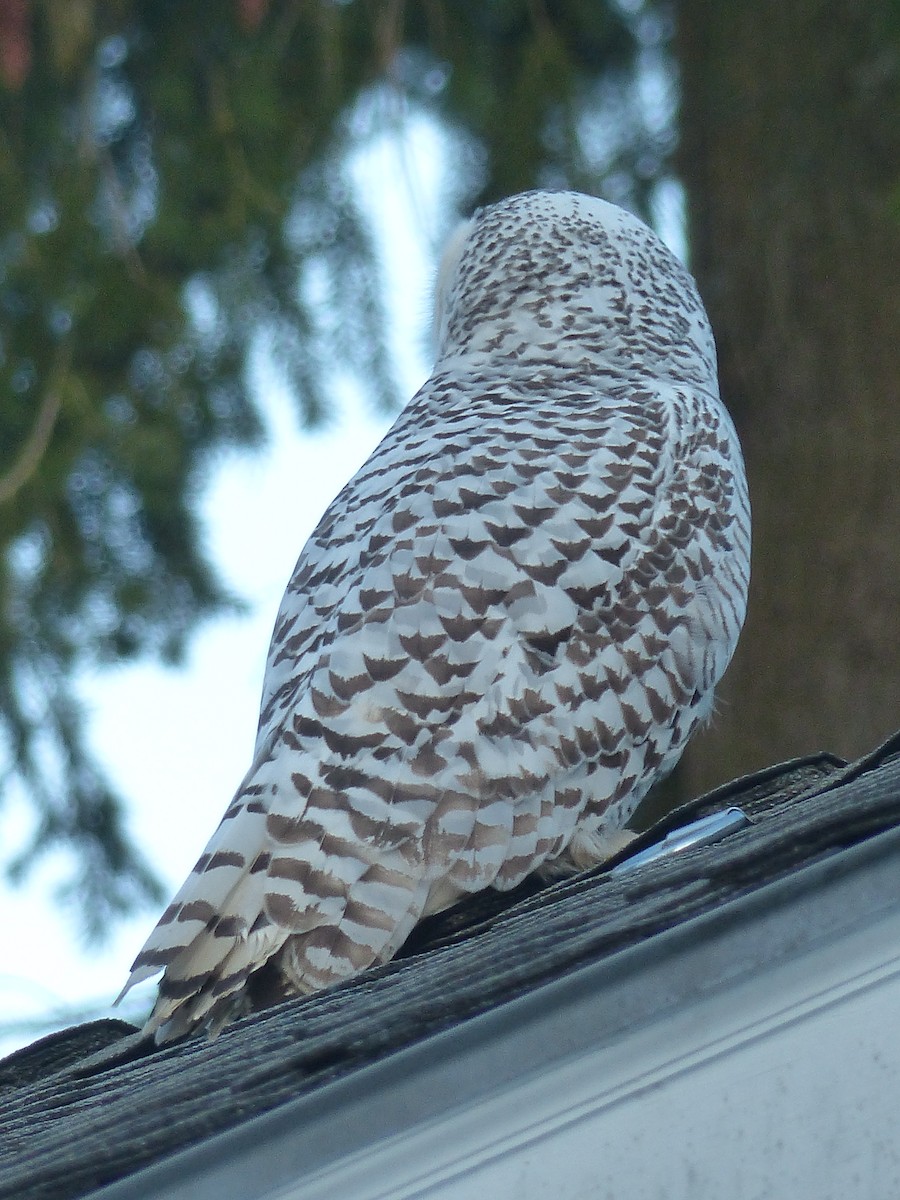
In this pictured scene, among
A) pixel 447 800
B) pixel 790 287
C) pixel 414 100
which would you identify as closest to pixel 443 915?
pixel 447 800

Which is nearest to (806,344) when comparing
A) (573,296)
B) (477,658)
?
(573,296)

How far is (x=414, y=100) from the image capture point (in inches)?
218

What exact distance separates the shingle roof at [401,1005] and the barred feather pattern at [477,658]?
0.58 feet

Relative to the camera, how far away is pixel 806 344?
16.4 ft

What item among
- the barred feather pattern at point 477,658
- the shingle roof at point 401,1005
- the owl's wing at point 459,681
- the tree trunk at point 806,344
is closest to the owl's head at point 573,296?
the barred feather pattern at point 477,658

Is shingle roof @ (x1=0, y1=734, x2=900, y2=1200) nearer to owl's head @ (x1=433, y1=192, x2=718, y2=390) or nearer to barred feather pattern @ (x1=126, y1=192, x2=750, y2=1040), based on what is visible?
barred feather pattern @ (x1=126, y1=192, x2=750, y2=1040)

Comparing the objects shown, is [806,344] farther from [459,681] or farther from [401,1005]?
[401,1005]

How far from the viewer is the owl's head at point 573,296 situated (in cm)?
344

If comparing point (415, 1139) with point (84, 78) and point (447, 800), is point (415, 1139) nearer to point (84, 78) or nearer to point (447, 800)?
point (447, 800)

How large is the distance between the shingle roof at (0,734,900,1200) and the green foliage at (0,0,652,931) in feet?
11.0

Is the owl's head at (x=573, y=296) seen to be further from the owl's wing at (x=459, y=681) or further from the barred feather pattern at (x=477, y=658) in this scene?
the owl's wing at (x=459, y=681)

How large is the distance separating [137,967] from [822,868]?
108cm

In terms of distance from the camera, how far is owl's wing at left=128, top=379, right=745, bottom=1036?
236 centimetres

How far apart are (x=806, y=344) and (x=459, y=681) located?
105 inches
